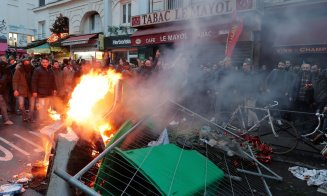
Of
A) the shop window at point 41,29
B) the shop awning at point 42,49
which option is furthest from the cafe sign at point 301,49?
the shop window at point 41,29

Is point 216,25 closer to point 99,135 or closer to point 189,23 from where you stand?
point 189,23

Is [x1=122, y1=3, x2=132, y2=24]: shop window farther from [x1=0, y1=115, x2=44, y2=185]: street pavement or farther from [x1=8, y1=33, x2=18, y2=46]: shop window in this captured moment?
[x1=8, y1=33, x2=18, y2=46]: shop window

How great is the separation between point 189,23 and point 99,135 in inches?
354

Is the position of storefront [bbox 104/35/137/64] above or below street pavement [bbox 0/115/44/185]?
above

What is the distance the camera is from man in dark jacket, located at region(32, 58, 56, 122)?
8.90 metres

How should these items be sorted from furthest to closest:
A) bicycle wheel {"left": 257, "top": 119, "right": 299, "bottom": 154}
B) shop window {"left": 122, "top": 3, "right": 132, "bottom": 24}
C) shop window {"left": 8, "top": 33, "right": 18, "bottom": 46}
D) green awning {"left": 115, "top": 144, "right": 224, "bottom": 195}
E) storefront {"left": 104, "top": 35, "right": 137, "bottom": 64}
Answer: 1. shop window {"left": 8, "top": 33, "right": 18, "bottom": 46}
2. shop window {"left": 122, "top": 3, "right": 132, "bottom": 24}
3. storefront {"left": 104, "top": 35, "right": 137, "bottom": 64}
4. bicycle wheel {"left": 257, "top": 119, "right": 299, "bottom": 154}
5. green awning {"left": 115, "top": 144, "right": 224, "bottom": 195}

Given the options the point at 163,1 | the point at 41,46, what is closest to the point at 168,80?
the point at 163,1

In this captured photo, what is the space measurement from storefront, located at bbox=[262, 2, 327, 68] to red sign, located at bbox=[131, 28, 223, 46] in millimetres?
1755

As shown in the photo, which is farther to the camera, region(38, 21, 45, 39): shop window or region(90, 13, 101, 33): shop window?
region(38, 21, 45, 39): shop window

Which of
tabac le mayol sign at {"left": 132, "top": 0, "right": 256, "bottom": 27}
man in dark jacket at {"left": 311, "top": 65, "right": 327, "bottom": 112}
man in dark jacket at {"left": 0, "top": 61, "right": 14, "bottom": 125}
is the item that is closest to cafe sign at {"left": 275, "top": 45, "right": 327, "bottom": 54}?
man in dark jacket at {"left": 311, "top": 65, "right": 327, "bottom": 112}

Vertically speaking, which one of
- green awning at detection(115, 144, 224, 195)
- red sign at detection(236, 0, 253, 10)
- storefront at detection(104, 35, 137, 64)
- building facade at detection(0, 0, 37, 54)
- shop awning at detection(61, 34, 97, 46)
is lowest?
green awning at detection(115, 144, 224, 195)

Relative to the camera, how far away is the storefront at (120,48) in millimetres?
16656

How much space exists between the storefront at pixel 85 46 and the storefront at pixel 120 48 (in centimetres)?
100

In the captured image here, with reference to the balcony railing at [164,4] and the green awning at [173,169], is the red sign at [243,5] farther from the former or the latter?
the green awning at [173,169]
